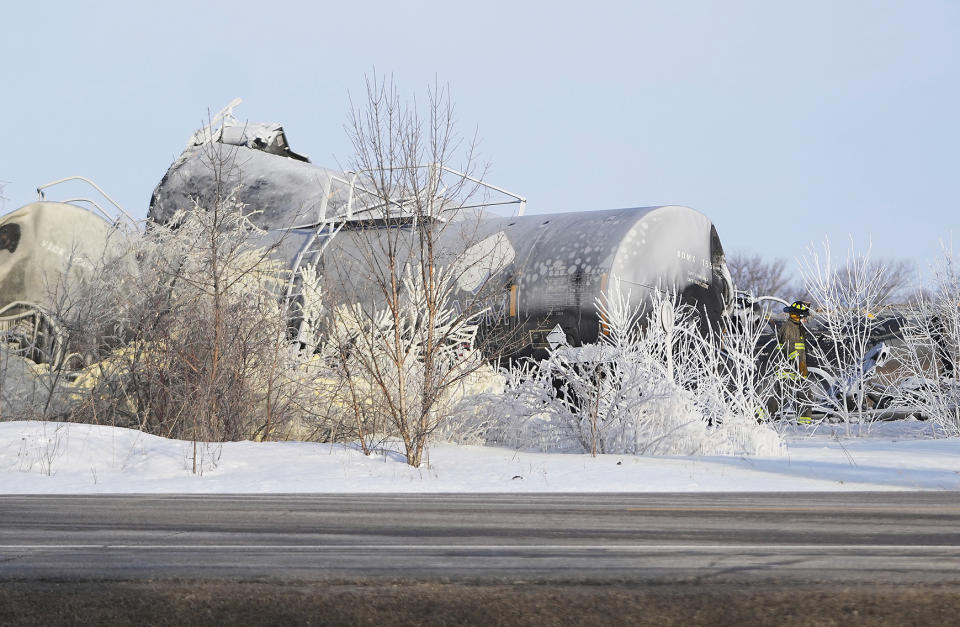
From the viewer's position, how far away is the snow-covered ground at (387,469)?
27.4 feet

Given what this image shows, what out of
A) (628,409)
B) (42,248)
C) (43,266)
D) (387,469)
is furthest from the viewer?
(42,248)

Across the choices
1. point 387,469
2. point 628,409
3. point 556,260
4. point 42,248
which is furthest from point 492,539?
point 42,248

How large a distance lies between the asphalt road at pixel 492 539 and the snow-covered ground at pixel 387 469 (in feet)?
4.08

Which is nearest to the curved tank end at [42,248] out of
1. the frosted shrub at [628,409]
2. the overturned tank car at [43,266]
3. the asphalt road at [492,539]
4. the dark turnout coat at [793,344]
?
the overturned tank car at [43,266]

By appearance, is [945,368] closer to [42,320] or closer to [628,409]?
[628,409]

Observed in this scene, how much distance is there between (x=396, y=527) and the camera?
5.37 meters

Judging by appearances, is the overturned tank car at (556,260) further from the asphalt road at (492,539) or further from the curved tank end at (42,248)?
the asphalt road at (492,539)

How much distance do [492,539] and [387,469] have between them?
5.13 m

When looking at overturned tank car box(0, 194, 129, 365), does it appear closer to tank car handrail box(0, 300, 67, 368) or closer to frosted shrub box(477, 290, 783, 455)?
tank car handrail box(0, 300, 67, 368)

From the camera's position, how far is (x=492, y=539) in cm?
485

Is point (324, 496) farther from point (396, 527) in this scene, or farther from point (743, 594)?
point (743, 594)

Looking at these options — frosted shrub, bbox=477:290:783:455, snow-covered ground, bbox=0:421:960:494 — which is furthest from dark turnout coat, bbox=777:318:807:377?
snow-covered ground, bbox=0:421:960:494

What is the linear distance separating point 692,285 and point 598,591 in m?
11.9

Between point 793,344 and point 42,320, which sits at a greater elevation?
point 42,320
